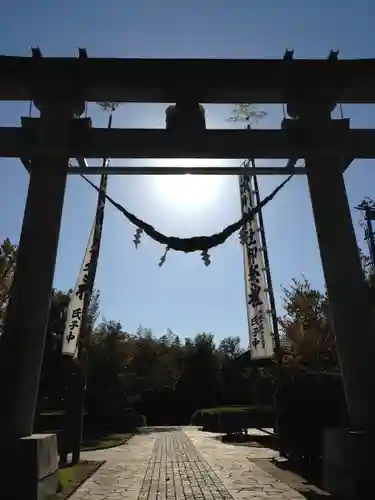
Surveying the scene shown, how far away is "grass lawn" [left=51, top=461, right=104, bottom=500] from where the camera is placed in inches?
324

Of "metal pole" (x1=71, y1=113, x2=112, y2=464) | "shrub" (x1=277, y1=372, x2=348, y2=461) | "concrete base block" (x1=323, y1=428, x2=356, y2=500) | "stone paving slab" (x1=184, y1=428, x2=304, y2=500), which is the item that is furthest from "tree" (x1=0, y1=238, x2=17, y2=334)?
"concrete base block" (x1=323, y1=428, x2=356, y2=500)

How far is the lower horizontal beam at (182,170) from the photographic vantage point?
8.06m

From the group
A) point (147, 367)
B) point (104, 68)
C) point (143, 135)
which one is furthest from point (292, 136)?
point (147, 367)

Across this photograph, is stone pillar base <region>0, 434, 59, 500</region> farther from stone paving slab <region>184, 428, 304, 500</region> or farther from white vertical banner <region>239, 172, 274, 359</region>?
white vertical banner <region>239, 172, 274, 359</region>

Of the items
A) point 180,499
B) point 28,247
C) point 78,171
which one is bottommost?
point 180,499

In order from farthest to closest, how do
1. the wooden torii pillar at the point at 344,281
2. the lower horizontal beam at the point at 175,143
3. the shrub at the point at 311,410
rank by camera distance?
the shrub at the point at 311,410
the lower horizontal beam at the point at 175,143
the wooden torii pillar at the point at 344,281

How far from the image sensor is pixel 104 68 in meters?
7.92

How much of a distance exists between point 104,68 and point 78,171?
161 cm

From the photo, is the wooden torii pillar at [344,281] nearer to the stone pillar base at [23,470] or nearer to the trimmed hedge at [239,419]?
the stone pillar base at [23,470]

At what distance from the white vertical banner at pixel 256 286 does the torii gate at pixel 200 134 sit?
3977 mm

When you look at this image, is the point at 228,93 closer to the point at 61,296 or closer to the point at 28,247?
the point at 28,247

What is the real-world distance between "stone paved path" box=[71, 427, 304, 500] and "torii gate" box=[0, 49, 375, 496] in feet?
10.3

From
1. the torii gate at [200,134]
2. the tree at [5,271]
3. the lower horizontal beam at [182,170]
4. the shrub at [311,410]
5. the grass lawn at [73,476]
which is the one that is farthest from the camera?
the tree at [5,271]

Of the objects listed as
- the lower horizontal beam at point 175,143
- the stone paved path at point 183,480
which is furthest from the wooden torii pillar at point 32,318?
the stone paved path at point 183,480
